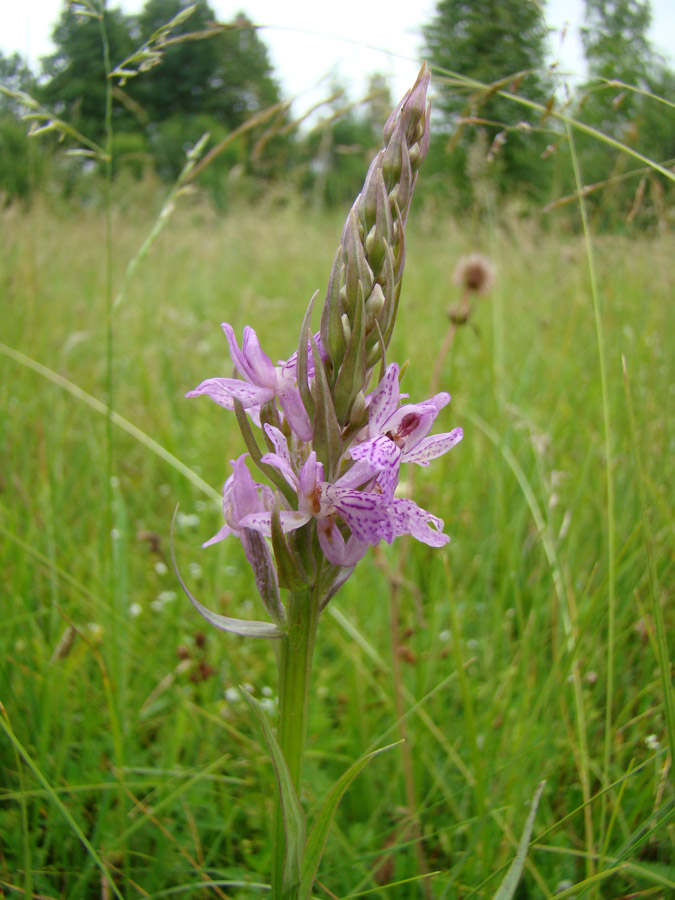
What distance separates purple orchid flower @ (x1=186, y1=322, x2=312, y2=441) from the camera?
2.83ft

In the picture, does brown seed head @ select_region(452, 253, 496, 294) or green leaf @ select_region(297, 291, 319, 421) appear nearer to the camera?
green leaf @ select_region(297, 291, 319, 421)

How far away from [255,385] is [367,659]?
124cm

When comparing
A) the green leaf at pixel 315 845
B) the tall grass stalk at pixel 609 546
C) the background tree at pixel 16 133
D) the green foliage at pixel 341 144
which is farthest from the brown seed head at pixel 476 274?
the green leaf at pixel 315 845

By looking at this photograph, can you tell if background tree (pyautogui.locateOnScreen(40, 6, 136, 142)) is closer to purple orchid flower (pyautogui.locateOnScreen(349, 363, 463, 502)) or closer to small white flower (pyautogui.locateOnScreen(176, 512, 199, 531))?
purple orchid flower (pyautogui.locateOnScreen(349, 363, 463, 502))

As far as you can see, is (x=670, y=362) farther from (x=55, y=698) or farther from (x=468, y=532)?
(x=55, y=698)

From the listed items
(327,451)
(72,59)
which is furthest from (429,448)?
(72,59)

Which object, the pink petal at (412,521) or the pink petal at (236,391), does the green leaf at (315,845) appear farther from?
the pink petal at (236,391)

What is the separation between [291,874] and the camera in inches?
32.9

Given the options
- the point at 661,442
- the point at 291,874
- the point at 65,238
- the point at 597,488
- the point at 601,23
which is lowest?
the point at 291,874

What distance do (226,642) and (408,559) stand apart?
73 centimetres

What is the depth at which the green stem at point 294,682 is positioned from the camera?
0.89 m

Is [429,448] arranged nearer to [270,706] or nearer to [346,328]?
[346,328]

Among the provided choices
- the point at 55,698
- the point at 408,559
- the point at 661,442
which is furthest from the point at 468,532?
the point at 55,698

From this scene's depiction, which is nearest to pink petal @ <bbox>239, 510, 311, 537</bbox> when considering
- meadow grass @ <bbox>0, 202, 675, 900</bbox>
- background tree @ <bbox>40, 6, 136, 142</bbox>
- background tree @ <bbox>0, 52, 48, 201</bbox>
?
meadow grass @ <bbox>0, 202, 675, 900</bbox>
